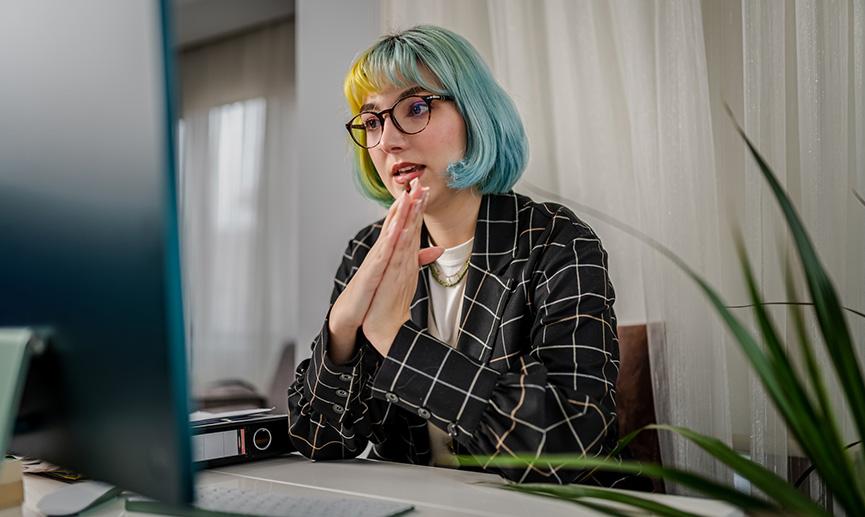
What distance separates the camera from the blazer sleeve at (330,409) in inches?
47.8

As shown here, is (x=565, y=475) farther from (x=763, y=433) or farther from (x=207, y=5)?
(x=207, y=5)

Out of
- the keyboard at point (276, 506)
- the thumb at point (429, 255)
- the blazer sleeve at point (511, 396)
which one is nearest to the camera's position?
the keyboard at point (276, 506)

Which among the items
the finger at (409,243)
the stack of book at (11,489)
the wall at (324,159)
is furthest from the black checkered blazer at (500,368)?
the wall at (324,159)

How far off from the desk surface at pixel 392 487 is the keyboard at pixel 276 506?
0.03m

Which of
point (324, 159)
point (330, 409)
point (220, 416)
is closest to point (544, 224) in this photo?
point (330, 409)

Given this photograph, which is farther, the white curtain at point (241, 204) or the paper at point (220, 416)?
the white curtain at point (241, 204)

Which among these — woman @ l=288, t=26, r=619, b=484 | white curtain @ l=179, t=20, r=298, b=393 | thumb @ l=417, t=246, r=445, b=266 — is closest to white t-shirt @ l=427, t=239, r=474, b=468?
woman @ l=288, t=26, r=619, b=484

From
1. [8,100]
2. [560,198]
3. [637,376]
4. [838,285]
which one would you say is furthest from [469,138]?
[8,100]

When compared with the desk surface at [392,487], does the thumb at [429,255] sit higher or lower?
higher

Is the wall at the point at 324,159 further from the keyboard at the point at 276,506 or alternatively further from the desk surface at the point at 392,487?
the keyboard at the point at 276,506

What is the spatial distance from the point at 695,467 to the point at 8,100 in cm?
132

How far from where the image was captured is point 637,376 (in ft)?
4.93

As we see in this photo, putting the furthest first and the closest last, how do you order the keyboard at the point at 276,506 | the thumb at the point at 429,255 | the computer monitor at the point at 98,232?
the thumb at the point at 429,255 < the keyboard at the point at 276,506 < the computer monitor at the point at 98,232

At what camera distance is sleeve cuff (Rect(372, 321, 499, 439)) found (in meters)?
1.04
